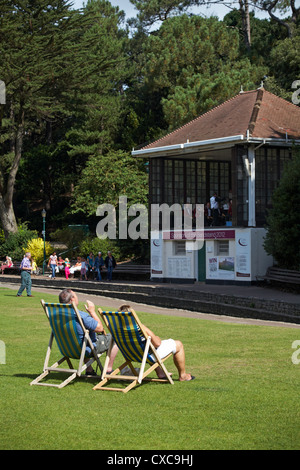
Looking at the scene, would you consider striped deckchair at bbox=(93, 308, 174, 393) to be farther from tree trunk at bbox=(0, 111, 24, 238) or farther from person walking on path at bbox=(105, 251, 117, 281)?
tree trunk at bbox=(0, 111, 24, 238)

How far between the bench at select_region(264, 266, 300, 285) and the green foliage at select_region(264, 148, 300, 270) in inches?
19.4

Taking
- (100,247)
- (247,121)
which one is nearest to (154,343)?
(247,121)

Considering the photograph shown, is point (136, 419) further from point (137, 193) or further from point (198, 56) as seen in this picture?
point (198, 56)

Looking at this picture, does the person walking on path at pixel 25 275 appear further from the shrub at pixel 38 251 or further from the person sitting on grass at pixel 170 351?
the shrub at pixel 38 251

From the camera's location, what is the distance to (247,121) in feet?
117

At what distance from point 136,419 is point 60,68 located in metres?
43.4

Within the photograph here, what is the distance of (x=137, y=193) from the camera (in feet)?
173

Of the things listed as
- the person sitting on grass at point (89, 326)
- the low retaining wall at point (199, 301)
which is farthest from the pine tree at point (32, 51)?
the person sitting on grass at point (89, 326)

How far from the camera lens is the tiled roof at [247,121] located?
3541 centimetres

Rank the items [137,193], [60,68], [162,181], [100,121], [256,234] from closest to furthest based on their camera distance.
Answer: [256,234] → [162,181] → [60,68] → [137,193] → [100,121]

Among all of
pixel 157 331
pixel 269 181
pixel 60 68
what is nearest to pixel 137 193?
pixel 60 68

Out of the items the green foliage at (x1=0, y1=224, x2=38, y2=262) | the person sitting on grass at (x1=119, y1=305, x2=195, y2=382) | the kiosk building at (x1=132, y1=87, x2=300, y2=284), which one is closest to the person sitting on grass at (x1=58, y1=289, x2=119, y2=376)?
the person sitting on grass at (x1=119, y1=305, x2=195, y2=382)

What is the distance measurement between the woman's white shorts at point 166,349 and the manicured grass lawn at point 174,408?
41 centimetres

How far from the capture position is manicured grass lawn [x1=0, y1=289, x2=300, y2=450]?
7.11 metres
